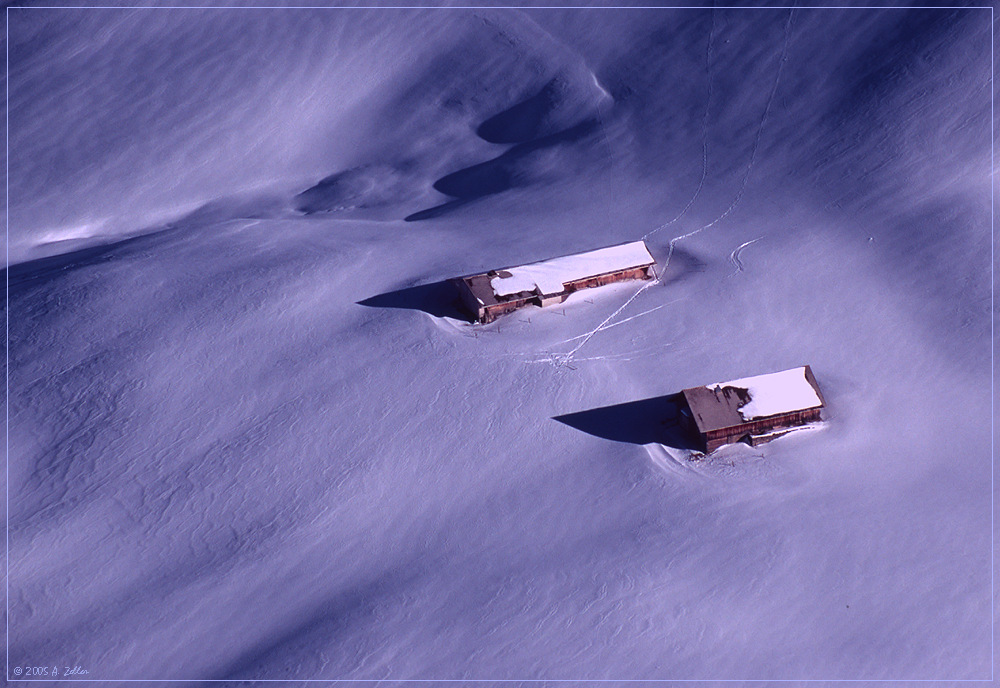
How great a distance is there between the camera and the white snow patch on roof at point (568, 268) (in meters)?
21.1

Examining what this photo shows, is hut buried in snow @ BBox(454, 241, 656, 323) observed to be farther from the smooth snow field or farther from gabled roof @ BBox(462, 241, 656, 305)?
the smooth snow field

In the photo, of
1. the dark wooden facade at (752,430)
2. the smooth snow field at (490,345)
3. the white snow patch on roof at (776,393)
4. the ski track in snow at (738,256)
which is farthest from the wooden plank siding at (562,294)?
the dark wooden facade at (752,430)

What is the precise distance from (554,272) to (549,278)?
9.9 inches

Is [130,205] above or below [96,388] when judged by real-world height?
above

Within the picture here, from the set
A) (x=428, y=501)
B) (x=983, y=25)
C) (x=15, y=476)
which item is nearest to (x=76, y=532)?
(x=15, y=476)

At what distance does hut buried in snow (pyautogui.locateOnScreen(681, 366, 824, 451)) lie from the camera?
701 inches

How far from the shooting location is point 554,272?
21.5 m

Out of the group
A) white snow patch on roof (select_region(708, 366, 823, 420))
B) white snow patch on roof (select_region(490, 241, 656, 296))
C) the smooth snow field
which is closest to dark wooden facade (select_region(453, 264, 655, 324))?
white snow patch on roof (select_region(490, 241, 656, 296))

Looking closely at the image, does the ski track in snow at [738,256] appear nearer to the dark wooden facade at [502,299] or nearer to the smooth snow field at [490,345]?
the smooth snow field at [490,345]

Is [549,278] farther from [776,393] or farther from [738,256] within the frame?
[776,393]

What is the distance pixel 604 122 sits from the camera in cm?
2756

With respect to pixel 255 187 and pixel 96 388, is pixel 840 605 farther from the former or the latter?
pixel 255 187

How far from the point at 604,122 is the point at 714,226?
5668 millimetres

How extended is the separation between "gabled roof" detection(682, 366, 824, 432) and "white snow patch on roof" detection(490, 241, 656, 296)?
432 cm
